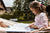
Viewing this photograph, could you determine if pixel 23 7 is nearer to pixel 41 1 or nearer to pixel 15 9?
pixel 15 9

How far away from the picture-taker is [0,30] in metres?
1.66

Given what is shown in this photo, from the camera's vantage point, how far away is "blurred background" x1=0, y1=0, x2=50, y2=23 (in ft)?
5.26

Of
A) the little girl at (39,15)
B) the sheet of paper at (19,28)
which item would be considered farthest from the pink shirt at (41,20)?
the sheet of paper at (19,28)

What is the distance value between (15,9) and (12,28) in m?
0.29

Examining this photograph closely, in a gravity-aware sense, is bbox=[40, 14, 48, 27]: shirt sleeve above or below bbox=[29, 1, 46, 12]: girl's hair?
below

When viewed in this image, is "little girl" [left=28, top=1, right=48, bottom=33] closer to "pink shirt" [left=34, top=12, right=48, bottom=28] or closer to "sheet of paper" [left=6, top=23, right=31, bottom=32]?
"pink shirt" [left=34, top=12, right=48, bottom=28]

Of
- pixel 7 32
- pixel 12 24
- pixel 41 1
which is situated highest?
pixel 41 1

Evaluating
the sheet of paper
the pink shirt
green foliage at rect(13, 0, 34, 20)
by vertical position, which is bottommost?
the sheet of paper

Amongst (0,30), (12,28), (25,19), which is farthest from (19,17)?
(0,30)

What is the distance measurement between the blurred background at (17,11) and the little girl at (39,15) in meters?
0.06

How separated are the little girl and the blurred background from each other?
0.06 m

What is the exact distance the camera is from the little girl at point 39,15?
1579mm

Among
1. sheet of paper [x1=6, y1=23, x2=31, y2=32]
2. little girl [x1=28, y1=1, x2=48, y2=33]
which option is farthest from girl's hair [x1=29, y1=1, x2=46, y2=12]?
sheet of paper [x1=6, y1=23, x2=31, y2=32]

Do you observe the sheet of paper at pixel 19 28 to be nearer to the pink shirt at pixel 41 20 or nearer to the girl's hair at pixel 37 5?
the pink shirt at pixel 41 20
